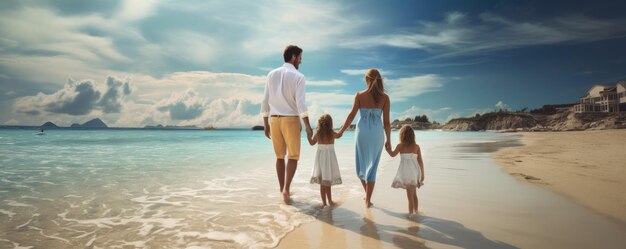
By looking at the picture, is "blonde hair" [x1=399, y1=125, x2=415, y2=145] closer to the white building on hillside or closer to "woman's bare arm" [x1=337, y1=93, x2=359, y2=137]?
"woman's bare arm" [x1=337, y1=93, x2=359, y2=137]

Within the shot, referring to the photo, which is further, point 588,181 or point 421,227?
point 588,181

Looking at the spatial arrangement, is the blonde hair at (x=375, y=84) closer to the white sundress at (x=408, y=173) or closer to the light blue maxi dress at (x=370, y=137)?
the light blue maxi dress at (x=370, y=137)

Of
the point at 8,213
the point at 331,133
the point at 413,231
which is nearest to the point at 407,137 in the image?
the point at 331,133

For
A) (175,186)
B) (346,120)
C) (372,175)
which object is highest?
(346,120)

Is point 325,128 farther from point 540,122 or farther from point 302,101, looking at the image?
point 540,122

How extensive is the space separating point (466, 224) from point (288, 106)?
3.17 metres

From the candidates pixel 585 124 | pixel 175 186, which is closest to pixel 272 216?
pixel 175 186

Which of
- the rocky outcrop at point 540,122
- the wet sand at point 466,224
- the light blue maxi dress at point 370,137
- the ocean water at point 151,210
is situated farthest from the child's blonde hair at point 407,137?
the rocky outcrop at point 540,122

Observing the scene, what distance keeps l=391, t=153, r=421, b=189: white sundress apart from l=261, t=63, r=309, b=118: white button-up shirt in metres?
1.71

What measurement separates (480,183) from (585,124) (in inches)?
2889

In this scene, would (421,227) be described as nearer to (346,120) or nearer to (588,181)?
(346,120)

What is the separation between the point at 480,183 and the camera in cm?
698

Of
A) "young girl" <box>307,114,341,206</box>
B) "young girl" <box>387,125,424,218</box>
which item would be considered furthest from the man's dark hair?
"young girl" <box>387,125,424,218</box>

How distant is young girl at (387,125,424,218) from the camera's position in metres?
4.68
